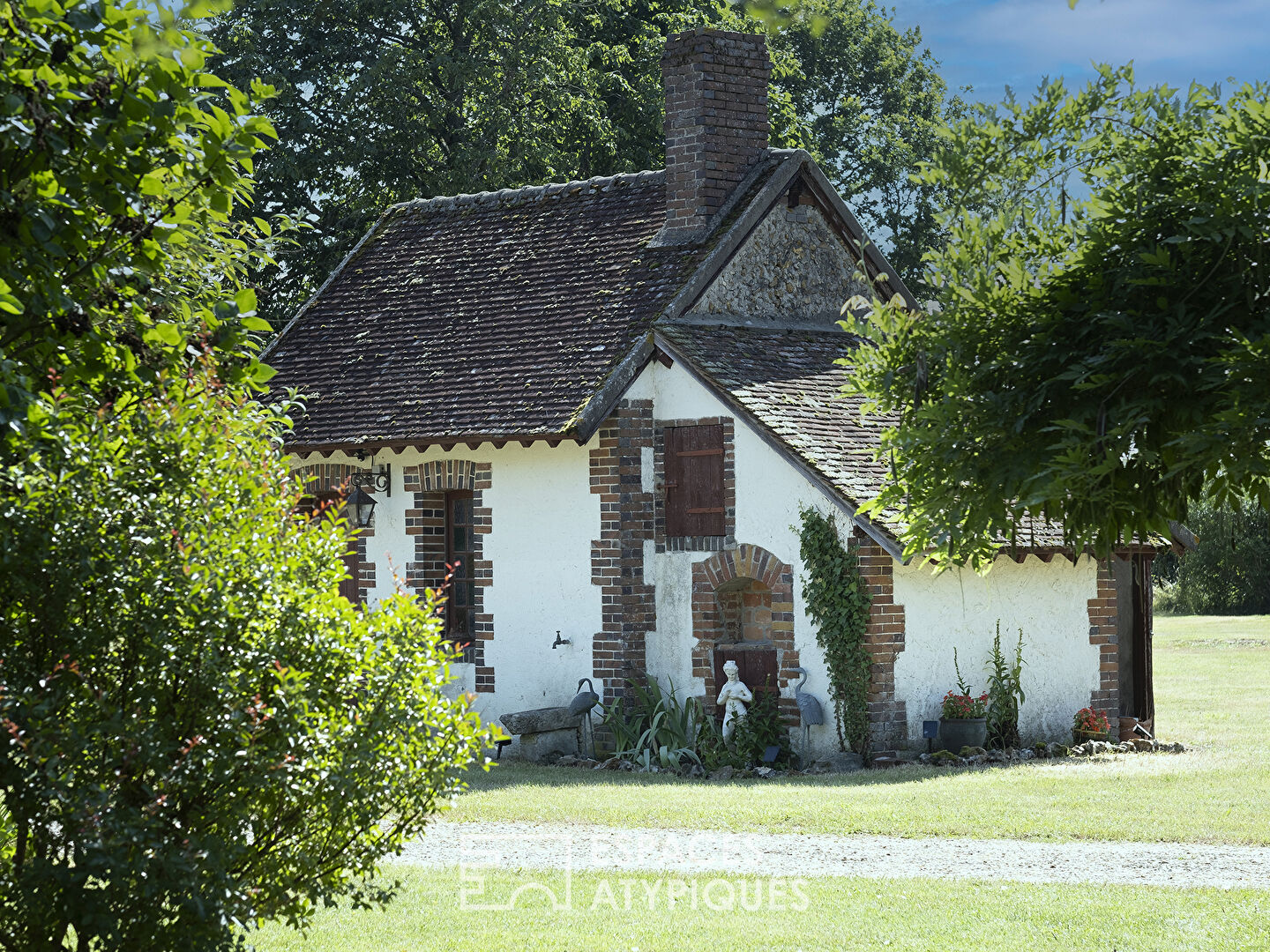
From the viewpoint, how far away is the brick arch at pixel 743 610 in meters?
17.3

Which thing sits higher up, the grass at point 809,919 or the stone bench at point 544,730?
the stone bench at point 544,730

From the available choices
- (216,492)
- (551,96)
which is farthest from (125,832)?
(551,96)

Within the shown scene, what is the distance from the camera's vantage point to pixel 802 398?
18.2 meters

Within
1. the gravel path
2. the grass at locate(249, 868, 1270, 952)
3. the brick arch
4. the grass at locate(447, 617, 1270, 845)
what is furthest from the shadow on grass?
the grass at locate(249, 868, 1270, 952)

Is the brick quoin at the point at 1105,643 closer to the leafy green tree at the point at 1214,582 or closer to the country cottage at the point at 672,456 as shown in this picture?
the country cottage at the point at 672,456

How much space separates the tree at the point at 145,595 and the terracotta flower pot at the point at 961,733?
457 inches

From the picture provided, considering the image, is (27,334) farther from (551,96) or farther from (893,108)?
(893,108)

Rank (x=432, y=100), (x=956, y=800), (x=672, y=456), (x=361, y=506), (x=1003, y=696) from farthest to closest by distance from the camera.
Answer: (x=432, y=100)
(x=361, y=506)
(x=672, y=456)
(x=1003, y=696)
(x=956, y=800)

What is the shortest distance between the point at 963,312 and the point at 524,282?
545 inches

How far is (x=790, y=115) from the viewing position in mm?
30328

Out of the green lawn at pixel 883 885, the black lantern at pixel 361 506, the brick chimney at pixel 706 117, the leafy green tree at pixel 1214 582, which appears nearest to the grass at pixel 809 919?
the green lawn at pixel 883 885

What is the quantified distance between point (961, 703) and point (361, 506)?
7.27 metres

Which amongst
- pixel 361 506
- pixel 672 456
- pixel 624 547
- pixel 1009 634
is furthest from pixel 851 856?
pixel 361 506

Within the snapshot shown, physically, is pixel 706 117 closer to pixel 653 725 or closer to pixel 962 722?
pixel 653 725
